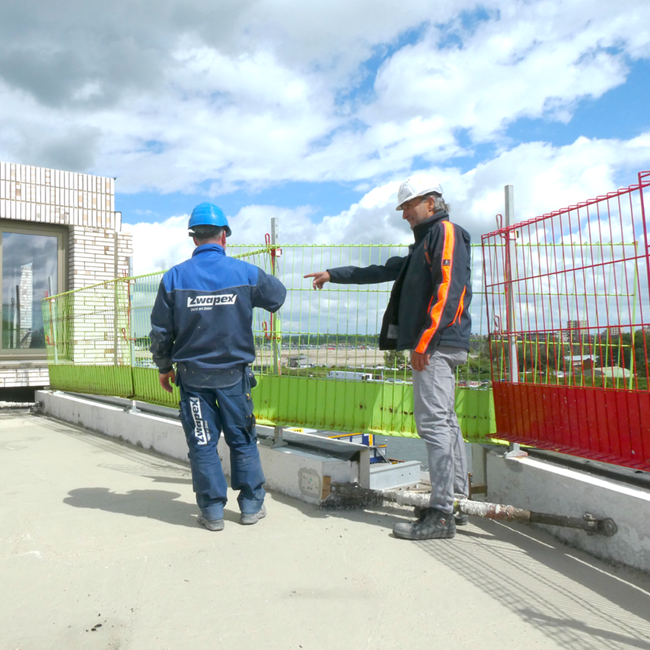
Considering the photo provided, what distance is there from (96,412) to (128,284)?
166 cm

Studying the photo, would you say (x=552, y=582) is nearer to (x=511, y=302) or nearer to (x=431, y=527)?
(x=431, y=527)

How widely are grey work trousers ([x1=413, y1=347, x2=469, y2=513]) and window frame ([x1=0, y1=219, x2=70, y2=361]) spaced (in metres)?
8.98

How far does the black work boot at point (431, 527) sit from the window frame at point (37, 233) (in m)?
8.96

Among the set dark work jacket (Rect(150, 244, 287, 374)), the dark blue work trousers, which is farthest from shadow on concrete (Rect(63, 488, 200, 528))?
dark work jacket (Rect(150, 244, 287, 374))

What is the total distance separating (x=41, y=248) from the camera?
34.2 ft

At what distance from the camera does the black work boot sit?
3096 millimetres

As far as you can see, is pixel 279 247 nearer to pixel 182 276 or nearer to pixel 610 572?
pixel 182 276

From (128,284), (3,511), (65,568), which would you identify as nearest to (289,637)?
(65,568)

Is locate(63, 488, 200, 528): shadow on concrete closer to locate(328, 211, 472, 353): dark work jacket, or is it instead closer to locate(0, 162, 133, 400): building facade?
locate(328, 211, 472, 353): dark work jacket

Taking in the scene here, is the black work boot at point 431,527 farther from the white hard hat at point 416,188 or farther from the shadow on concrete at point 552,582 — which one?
the white hard hat at point 416,188

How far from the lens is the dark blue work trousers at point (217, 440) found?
336 cm

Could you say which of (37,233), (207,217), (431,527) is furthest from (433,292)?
(37,233)

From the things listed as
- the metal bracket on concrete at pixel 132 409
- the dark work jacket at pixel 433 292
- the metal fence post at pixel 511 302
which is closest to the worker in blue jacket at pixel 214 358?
the dark work jacket at pixel 433 292

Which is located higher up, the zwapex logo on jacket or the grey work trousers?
the zwapex logo on jacket
